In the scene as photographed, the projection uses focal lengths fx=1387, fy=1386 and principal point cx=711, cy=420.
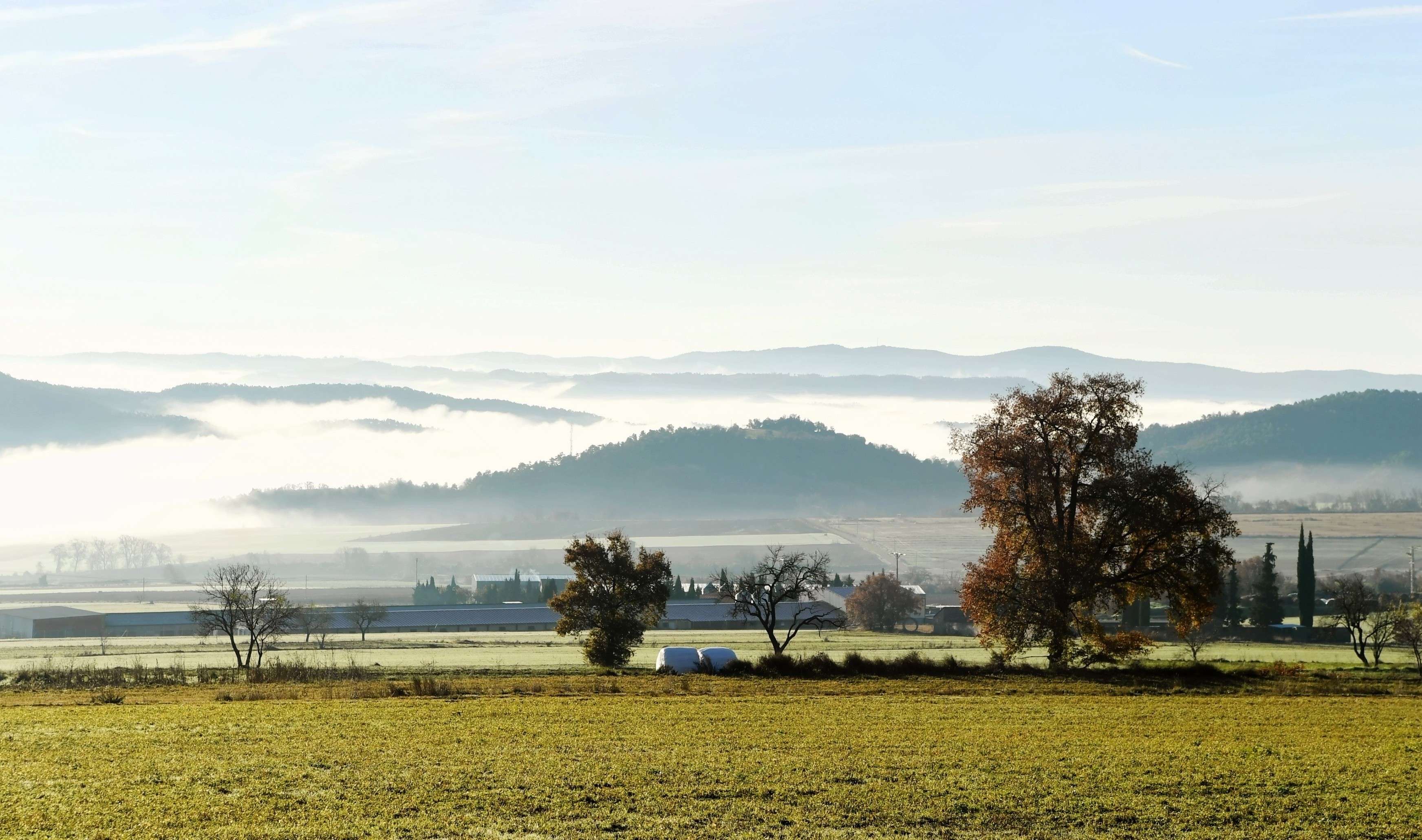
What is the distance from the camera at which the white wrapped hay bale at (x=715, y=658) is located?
53.8 metres

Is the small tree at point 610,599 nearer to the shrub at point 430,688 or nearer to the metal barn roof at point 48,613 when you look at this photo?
the shrub at point 430,688

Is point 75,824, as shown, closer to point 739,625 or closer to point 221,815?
point 221,815

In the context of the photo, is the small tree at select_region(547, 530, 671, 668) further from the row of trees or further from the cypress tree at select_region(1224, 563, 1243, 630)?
the cypress tree at select_region(1224, 563, 1243, 630)

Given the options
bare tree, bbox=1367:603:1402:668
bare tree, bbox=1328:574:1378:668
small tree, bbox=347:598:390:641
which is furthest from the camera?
small tree, bbox=347:598:390:641

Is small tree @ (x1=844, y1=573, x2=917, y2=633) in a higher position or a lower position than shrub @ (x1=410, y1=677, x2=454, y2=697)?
lower

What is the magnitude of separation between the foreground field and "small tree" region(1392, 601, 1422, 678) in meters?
35.2

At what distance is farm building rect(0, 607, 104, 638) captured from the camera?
500 feet

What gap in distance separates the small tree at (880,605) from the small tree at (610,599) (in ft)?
216

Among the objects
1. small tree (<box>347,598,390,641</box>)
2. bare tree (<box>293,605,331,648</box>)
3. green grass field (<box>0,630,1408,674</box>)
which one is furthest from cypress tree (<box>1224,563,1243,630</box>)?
small tree (<box>347,598,390,641</box>)

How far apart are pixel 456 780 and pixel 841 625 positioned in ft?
196

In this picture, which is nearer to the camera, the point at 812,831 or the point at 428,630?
the point at 812,831

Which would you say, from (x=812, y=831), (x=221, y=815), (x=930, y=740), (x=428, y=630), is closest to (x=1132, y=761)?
(x=930, y=740)

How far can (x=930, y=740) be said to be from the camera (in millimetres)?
29828

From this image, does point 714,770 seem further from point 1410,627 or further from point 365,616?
point 365,616
